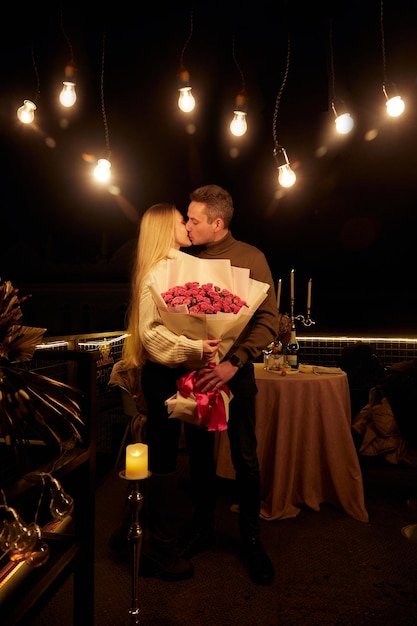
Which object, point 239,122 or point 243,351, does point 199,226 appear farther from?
point 239,122

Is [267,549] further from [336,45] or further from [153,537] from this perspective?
[336,45]

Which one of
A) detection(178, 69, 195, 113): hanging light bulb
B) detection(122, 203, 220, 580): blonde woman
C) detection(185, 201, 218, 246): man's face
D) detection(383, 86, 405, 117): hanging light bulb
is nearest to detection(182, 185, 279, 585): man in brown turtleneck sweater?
detection(185, 201, 218, 246): man's face

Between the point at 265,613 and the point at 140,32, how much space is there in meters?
4.70

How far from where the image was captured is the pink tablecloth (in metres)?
2.32

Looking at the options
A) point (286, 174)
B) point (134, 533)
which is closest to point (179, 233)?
point (134, 533)

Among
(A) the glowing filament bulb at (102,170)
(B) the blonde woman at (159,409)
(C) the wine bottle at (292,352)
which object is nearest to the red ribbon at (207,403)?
(B) the blonde woman at (159,409)

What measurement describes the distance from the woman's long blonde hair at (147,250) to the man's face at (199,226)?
9 cm

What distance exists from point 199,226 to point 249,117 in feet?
14.6

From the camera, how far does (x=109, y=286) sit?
32594 mm

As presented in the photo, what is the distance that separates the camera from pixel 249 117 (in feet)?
18.1

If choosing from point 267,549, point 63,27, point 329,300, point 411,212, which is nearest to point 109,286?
point 329,300

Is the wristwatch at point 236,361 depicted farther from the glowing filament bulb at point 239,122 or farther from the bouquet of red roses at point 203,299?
the glowing filament bulb at point 239,122

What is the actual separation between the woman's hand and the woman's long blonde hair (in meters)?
0.40

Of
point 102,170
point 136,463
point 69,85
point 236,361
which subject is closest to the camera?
point 136,463
